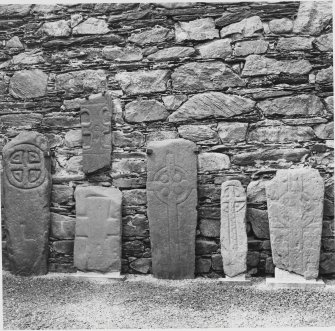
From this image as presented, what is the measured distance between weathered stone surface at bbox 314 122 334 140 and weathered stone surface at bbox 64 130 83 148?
191 centimetres

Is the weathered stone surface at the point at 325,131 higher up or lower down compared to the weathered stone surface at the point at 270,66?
lower down

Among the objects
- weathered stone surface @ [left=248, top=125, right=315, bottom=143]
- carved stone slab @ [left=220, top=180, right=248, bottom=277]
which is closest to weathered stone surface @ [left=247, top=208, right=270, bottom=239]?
carved stone slab @ [left=220, top=180, right=248, bottom=277]

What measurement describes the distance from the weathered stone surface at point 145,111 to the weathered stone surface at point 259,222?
1.05 metres

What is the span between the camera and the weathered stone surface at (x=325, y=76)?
12.2 ft

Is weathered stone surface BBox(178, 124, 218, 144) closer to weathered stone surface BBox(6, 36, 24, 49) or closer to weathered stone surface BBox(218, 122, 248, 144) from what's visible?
weathered stone surface BBox(218, 122, 248, 144)

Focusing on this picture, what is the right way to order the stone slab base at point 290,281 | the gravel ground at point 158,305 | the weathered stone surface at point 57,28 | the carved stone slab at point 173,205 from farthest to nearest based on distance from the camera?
the weathered stone surface at point 57,28 → the carved stone slab at point 173,205 → the stone slab base at point 290,281 → the gravel ground at point 158,305

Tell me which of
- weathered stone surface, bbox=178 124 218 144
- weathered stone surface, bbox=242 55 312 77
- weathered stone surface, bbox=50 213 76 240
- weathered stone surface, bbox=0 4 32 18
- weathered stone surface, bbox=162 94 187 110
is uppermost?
weathered stone surface, bbox=0 4 32 18

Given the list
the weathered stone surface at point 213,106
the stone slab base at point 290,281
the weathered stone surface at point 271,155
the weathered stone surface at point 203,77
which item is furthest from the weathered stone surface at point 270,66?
the stone slab base at point 290,281

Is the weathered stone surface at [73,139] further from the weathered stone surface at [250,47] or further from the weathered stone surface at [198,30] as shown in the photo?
the weathered stone surface at [250,47]

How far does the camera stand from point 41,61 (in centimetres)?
406

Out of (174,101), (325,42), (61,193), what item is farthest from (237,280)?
(325,42)

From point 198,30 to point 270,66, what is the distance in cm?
64

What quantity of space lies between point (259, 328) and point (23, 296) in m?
1.73

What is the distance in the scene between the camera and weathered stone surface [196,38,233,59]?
384 cm
